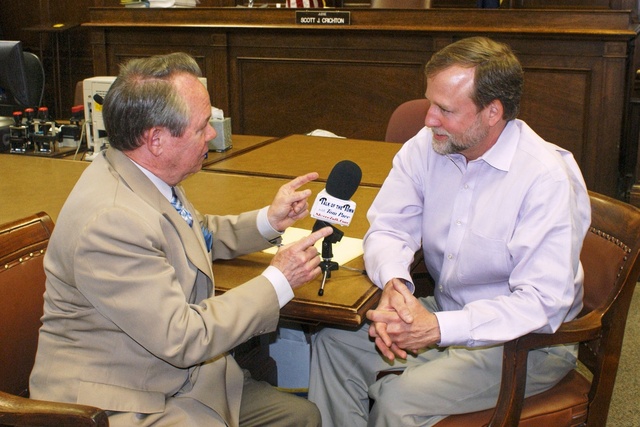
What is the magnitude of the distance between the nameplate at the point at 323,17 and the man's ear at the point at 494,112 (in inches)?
133

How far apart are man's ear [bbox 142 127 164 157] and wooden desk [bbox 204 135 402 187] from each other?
121cm

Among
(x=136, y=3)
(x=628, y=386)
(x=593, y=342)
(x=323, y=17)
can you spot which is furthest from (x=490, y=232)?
(x=136, y=3)

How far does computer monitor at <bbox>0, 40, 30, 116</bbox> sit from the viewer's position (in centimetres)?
333

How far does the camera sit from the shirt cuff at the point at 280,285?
1562mm

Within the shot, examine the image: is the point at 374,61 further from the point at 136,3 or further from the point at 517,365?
the point at 517,365

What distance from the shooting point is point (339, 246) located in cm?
198

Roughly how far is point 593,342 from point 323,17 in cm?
373

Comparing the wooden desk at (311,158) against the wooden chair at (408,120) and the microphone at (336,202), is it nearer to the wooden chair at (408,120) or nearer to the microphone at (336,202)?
the wooden chair at (408,120)

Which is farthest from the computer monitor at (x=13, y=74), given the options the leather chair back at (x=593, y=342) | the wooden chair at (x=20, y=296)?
the leather chair back at (x=593, y=342)

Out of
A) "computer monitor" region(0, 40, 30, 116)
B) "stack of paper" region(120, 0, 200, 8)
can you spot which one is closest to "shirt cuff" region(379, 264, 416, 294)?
"computer monitor" region(0, 40, 30, 116)

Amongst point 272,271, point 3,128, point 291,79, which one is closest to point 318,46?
point 291,79

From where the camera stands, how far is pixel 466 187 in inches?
73.4

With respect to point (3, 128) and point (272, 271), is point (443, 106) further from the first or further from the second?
point (3, 128)

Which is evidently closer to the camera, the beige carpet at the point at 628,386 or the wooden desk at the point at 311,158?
the beige carpet at the point at 628,386
